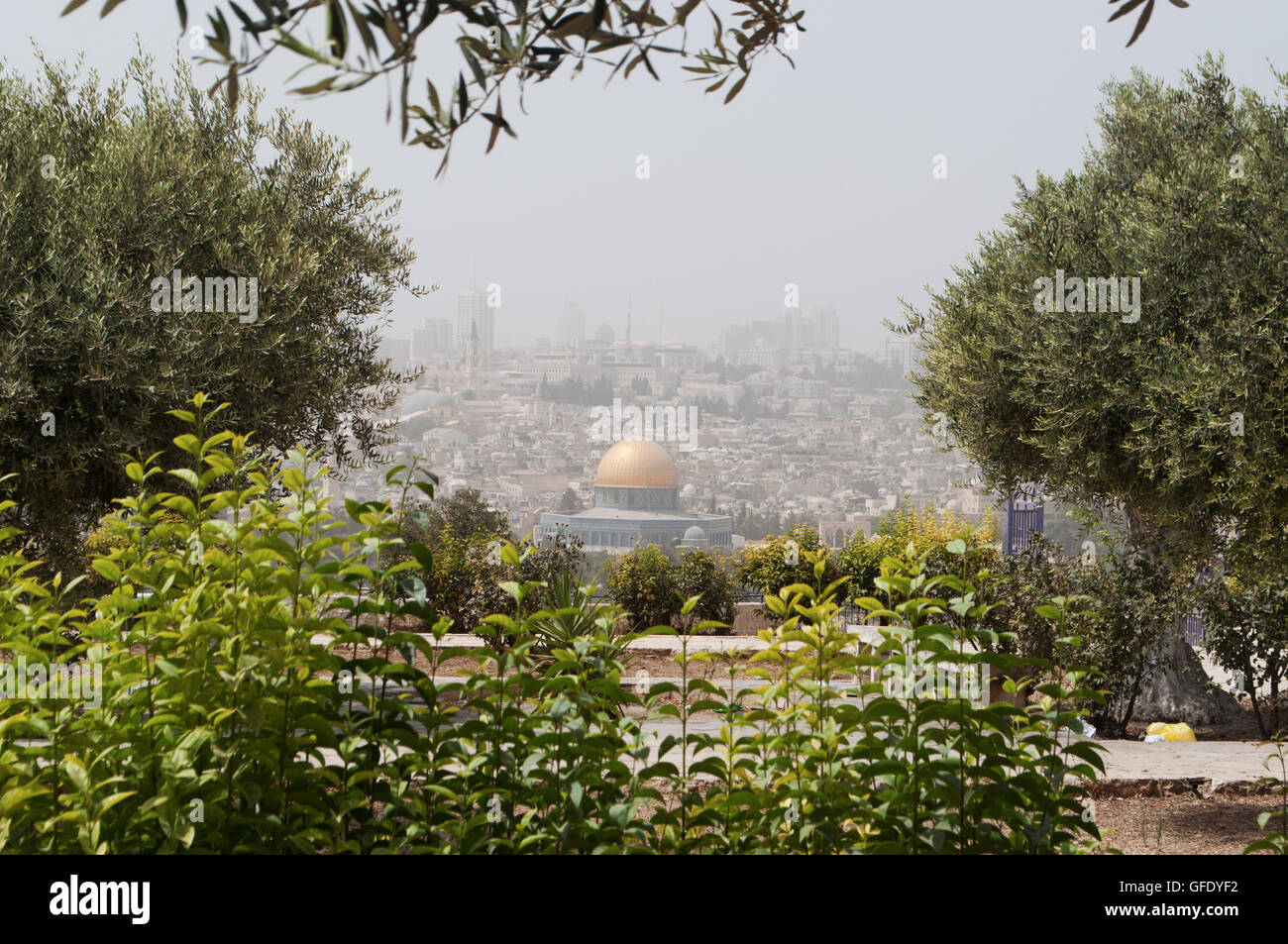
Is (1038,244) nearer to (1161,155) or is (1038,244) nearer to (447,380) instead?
(1161,155)

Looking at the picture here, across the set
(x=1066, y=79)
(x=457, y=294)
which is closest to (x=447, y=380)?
(x=457, y=294)

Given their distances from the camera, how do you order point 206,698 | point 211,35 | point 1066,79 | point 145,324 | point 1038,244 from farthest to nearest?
point 1066,79 → point 1038,244 → point 145,324 → point 206,698 → point 211,35

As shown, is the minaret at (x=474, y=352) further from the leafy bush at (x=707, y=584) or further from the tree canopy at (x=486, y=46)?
the tree canopy at (x=486, y=46)

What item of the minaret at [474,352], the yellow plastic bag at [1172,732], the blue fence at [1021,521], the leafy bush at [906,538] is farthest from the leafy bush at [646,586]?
the minaret at [474,352]

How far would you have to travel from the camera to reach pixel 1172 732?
797 cm

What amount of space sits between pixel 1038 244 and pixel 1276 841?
5910mm

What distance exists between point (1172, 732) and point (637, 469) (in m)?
49.7

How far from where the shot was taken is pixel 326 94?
4.22ft

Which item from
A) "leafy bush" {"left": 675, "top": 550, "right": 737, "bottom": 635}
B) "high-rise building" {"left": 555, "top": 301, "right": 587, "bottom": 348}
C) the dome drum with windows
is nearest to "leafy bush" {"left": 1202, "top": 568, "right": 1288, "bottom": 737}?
"leafy bush" {"left": 675, "top": 550, "right": 737, "bottom": 635}

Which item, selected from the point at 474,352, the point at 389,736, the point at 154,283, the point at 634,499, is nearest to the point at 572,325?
the point at 474,352

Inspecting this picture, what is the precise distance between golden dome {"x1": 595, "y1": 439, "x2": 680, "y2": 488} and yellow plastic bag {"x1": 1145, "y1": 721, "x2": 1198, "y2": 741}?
49.2 m

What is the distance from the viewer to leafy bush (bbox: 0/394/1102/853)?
5.98ft

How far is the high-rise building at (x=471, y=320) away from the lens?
6041 centimetres

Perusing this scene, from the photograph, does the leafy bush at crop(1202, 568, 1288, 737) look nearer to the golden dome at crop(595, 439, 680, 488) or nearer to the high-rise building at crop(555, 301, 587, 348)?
the golden dome at crop(595, 439, 680, 488)
